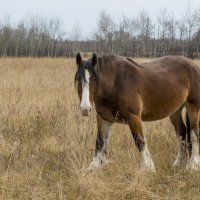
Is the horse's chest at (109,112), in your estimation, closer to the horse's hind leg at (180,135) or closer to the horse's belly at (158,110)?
the horse's belly at (158,110)

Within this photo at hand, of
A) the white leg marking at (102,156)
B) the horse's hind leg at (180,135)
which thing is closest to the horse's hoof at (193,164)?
the horse's hind leg at (180,135)

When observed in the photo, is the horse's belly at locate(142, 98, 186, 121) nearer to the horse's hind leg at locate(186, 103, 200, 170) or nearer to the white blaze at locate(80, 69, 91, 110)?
the horse's hind leg at locate(186, 103, 200, 170)

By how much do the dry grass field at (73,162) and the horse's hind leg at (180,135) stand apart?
148mm

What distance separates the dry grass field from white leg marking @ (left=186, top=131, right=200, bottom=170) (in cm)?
26

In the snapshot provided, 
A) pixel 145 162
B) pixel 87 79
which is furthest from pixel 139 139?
pixel 87 79

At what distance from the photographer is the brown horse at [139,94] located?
3768 millimetres

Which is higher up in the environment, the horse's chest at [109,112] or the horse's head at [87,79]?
the horse's head at [87,79]

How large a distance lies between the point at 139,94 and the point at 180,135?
1184mm

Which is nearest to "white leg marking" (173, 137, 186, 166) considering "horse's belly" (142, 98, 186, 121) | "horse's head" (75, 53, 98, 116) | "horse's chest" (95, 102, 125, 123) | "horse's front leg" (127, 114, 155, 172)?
"horse's belly" (142, 98, 186, 121)

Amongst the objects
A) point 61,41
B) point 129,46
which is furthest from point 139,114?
point 61,41

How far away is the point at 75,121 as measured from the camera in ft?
19.3

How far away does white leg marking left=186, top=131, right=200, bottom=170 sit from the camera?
179 inches

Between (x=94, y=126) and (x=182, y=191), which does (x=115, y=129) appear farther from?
(x=182, y=191)

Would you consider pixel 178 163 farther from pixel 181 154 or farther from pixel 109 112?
pixel 109 112
